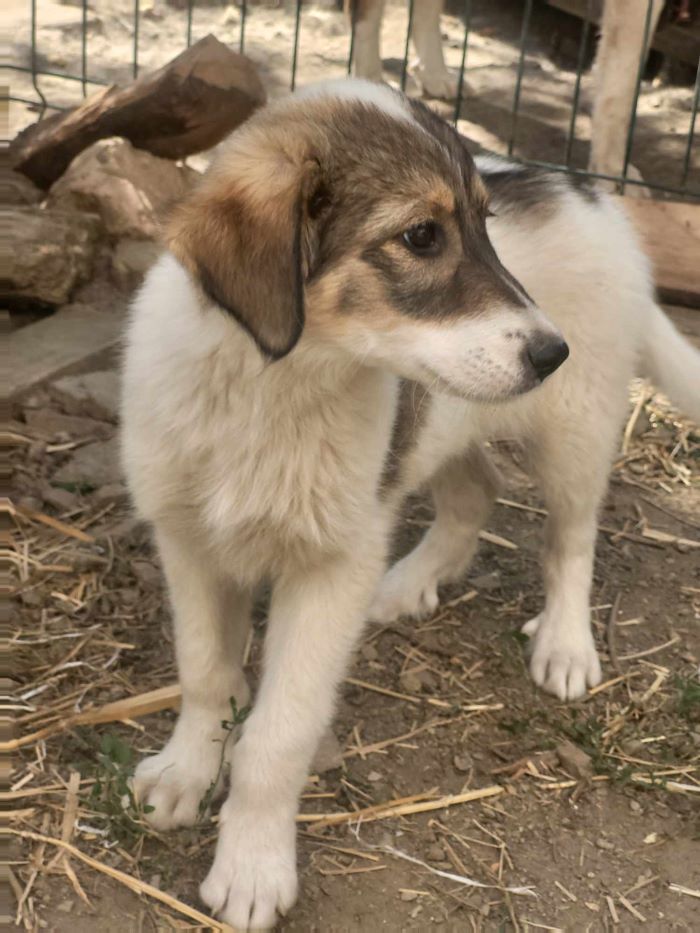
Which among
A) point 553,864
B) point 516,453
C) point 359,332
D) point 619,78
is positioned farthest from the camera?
point 619,78

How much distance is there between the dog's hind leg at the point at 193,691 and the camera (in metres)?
3.17

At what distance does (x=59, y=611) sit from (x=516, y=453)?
6.39 ft

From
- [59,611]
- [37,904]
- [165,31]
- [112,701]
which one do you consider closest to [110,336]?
[59,611]

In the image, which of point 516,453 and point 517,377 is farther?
point 516,453

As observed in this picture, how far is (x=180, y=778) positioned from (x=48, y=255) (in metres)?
2.66

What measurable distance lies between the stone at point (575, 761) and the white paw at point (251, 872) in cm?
88

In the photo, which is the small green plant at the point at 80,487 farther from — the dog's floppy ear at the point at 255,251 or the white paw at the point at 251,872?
the dog's floppy ear at the point at 255,251

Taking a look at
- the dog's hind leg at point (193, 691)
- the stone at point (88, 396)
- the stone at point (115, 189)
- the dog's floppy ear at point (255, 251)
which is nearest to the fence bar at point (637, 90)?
the stone at point (115, 189)

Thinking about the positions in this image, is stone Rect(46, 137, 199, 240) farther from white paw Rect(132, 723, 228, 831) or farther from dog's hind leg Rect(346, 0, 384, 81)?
white paw Rect(132, 723, 228, 831)

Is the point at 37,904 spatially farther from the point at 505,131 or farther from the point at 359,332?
the point at 505,131

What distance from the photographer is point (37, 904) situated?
2941 mm

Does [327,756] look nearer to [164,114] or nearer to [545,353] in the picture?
[545,353]

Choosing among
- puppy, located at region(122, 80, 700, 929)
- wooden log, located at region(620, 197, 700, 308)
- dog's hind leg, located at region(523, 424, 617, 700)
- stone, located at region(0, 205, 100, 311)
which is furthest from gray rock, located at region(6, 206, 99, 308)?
wooden log, located at region(620, 197, 700, 308)

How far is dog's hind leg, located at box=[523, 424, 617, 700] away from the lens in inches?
153
